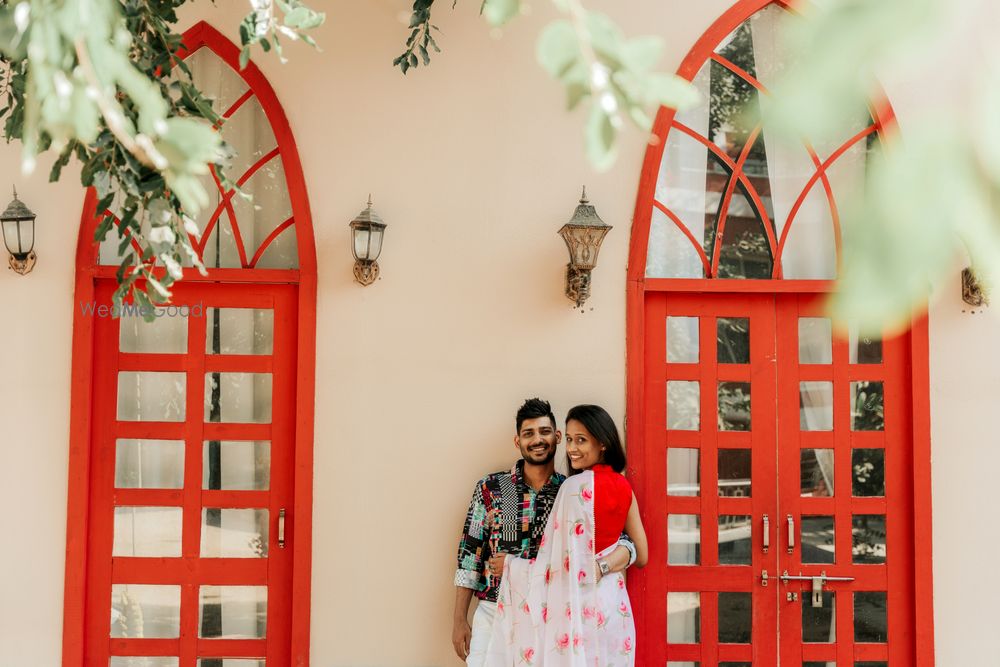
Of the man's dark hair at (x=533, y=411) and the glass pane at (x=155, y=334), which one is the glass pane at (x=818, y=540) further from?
the glass pane at (x=155, y=334)

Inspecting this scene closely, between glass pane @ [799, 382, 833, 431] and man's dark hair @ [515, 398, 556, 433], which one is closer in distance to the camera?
man's dark hair @ [515, 398, 556, 433]

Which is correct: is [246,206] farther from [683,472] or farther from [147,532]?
[683,472]

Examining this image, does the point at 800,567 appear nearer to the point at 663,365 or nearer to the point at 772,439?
the point at 772,439

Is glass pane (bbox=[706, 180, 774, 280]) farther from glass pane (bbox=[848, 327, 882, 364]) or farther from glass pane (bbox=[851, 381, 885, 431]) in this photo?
glass pane (bbox=[851, 381, 885, 431])

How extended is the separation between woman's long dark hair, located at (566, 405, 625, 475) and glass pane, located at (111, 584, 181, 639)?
6.67ft

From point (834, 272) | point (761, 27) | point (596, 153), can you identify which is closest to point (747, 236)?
point (834, 272)

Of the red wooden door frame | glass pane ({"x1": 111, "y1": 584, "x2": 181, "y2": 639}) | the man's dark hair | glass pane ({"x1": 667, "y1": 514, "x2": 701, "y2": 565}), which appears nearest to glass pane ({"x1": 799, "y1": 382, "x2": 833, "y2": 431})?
glass pane ({"x1": 667, "y1": 514, "x2": 701, "y2": 565})

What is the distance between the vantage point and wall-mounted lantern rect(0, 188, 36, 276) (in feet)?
13.6

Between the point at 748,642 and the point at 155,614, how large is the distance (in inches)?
112

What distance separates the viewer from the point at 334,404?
14.0ft

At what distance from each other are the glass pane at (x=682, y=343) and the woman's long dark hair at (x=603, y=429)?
1.78ft

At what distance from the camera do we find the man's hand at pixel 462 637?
4070 millimetres

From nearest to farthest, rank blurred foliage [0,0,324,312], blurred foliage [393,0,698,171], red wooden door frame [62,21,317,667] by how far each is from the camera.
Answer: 1. blurred foliage [393,0,698,171]
2. blurred foliage [0,0,324,312]
3. red wooden door frame [62,21,317,667]

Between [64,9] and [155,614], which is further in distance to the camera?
[155,614]
